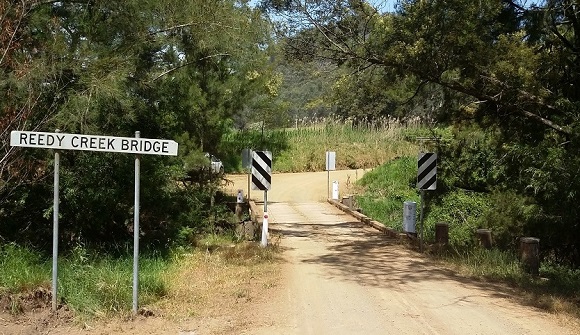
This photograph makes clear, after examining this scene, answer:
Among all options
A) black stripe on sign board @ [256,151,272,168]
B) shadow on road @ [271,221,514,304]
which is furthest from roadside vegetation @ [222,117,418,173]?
black stripe on sign board @ [256,151,272,168]

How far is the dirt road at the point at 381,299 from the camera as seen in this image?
714 centimetres

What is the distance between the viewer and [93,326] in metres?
7.27

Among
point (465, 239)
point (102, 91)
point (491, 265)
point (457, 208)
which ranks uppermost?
point (102, 91)

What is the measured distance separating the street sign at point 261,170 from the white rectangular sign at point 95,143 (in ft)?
19.2

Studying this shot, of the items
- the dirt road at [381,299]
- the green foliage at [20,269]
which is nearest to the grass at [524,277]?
the dirt road at [381,299]

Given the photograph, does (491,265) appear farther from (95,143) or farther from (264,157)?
(95,143)

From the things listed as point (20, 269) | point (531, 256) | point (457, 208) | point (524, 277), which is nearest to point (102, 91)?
point (20, 269)

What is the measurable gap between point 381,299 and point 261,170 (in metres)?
5.68

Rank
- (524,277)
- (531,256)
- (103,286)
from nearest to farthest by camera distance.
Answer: (103,286) → (524,277) → (531,256)

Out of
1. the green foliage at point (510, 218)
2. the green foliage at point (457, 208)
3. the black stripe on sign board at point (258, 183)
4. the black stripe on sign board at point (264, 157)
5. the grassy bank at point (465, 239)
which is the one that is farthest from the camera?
the green foliage at point (457, 208)

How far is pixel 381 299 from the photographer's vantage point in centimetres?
857

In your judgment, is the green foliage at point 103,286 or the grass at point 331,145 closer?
the green foliage at point 103,286

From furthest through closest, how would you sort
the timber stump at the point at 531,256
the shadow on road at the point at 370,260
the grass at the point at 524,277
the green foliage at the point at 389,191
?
1. the green foliage at the point at 389,191
2. the timber stump at the point at 531,256
3. the shadow on road at the point at 370,260
4. the grass at the point at 524,277

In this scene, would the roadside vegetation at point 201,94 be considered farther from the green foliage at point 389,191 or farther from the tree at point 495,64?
the green foliage at point 389,191
